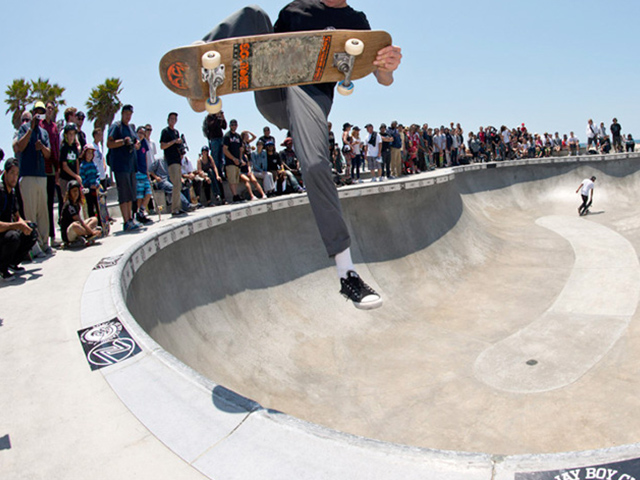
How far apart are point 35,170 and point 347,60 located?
17.4ft

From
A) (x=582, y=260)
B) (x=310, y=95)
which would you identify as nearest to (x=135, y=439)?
(x=310, y=95)

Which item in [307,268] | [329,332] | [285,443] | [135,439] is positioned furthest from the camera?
[307,268]

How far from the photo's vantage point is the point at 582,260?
39.0ft

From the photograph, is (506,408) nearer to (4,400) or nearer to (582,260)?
(4,400)

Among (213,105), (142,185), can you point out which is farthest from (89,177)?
(213,105)

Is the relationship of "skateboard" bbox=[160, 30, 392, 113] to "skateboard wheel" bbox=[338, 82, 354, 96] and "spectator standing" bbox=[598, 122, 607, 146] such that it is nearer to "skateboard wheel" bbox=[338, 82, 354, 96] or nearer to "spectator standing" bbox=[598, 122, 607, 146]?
"skateboard wheel" bbox=[338, 82, 354, 96]

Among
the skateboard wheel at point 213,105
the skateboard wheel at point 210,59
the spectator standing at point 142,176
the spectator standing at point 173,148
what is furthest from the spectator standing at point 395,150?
the skateboard wheel at point 210,59

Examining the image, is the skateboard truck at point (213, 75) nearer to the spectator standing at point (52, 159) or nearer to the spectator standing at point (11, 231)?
the spectator standing at point (11, 231)

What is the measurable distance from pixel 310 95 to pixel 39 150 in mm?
5075

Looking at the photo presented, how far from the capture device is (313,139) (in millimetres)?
3045

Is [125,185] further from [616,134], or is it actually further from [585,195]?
[616,134]

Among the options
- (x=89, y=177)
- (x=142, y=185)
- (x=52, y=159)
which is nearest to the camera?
(x=52, y=159)

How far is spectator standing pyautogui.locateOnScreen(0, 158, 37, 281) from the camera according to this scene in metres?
4.82

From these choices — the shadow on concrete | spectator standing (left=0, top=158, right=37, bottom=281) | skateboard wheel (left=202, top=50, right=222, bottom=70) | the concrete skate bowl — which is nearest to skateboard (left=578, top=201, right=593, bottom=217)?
the concrete skate bowl
